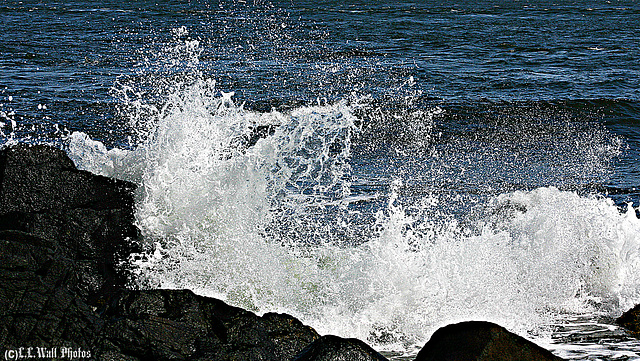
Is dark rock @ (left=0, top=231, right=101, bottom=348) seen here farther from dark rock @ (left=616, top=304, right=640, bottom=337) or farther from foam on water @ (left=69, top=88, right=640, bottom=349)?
dark rock @ (left=616, top=304, right=640, bottom=337)

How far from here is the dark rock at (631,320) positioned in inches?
199

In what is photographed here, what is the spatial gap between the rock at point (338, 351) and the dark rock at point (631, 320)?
253 centimetres

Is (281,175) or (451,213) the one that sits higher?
(281,175)

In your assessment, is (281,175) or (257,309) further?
(281,175)

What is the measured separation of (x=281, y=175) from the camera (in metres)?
6.61

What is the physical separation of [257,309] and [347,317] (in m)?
0.68

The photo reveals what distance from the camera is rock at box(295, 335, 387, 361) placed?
11.0ft

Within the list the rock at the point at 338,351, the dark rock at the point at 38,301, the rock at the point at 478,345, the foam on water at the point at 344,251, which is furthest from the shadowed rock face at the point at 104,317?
the foam on water at the point at 344,251

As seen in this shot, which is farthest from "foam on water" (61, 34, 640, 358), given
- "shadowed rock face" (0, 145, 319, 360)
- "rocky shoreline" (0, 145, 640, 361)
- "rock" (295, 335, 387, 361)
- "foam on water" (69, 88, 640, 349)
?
"rock" (295, 335, 387, 361)

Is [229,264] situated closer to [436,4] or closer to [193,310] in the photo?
[193,310]

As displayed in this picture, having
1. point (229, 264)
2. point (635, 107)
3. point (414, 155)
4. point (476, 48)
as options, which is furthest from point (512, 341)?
point (476, 48)

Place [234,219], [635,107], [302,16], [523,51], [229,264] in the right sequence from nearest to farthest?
[229,264], [234,219], [635,107], [523,51], [302,16]

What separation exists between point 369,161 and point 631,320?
15.2 ft

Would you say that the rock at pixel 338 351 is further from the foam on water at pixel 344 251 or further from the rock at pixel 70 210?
the rock at pixel 70 210
